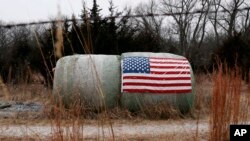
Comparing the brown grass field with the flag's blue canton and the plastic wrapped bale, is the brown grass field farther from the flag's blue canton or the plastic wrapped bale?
the flag's blue canton

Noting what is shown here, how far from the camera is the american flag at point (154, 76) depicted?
8.71m

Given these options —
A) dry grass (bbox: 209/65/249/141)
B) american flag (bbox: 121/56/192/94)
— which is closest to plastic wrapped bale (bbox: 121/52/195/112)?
american flag (bbox: 121/56/192/94)

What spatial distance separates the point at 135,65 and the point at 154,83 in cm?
48

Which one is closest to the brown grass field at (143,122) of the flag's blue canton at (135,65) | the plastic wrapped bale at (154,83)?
the plastic wrapped bale at (154,83)

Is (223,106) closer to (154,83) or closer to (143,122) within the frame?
(143,122)

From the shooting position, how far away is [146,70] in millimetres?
8844

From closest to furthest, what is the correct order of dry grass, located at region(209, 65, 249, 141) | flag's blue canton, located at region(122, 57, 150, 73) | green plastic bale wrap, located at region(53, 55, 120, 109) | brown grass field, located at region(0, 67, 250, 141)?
1. brown grass field, located at region(0, 67, 250, 141)
2. dry grass, located at region(209, 65, 249, 141)
3. green plastic bale wrap, located at region(53, 55, 120, 109)
4. flag's blue canton, located at region(122, 57, 150, 73)

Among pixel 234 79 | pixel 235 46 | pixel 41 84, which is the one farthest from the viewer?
pixel 235 46

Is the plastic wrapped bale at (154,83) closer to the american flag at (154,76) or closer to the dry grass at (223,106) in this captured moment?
the american flag at (154,76)

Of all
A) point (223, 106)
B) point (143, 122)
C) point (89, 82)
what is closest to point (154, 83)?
point (143, 122)

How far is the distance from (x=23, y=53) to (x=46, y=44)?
4228mm

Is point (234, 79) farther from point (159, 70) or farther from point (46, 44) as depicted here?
point (46, 44)

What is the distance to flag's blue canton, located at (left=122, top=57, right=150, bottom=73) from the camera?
8.81m

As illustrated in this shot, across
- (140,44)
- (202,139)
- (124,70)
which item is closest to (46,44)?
(140,44)
